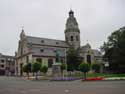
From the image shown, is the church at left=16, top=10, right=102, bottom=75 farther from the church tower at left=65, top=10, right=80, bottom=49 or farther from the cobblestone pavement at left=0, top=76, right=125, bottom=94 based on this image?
the cobblestone pavement at left=0, top=76, right=125, bottom=94

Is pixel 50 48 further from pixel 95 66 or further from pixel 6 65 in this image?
pixel 6 65

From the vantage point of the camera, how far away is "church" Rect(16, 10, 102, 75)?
83.5m

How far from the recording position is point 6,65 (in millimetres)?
128750

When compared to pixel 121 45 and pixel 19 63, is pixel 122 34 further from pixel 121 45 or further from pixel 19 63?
pixel 19 63

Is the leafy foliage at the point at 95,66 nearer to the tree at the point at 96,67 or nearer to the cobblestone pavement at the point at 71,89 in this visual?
the tree at the point at 96,67

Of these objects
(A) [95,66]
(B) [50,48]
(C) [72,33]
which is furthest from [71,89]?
(C) [72,33]

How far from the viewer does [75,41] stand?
95438 mm

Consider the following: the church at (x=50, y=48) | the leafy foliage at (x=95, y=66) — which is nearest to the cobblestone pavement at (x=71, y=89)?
the leafy foliage at (x=95, y=66)

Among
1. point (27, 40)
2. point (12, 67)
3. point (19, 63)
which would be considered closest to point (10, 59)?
point (12, 67)

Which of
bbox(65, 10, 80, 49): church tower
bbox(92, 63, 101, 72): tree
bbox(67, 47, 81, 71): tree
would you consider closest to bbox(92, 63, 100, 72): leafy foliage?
bbox(92, 63, 101, 72): tree

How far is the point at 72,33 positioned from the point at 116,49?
33.3 metres

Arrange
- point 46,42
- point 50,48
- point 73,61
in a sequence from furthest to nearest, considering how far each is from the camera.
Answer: point 46,42 → point 50,48 → point 73,61

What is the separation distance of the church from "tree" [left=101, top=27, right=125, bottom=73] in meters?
19.9

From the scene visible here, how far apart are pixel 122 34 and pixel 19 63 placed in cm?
4815
